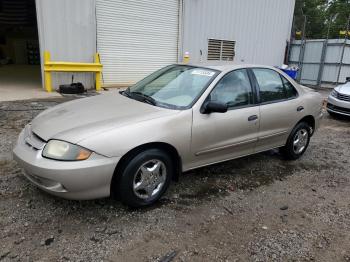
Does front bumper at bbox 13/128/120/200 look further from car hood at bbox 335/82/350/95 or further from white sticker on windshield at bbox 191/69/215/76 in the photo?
car hood at bbox 335/82/350/95

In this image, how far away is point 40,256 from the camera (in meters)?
2.69

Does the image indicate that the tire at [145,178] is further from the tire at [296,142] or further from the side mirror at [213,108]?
the tire at [296,142]

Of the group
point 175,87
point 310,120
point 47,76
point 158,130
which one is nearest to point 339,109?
point 310,120

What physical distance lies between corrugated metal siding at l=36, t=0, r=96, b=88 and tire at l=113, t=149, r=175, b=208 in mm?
7591

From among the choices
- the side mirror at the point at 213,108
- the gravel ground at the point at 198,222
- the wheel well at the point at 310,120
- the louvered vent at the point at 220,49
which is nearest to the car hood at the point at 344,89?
the wheel well at the point at 310,120

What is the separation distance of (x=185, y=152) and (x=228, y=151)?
29.9 inches

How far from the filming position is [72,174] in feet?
9.54

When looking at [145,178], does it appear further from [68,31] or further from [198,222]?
[68,31]

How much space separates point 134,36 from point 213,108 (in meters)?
8.64

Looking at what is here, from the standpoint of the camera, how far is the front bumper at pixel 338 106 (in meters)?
8.59

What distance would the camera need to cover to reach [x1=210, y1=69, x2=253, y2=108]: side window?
13.2ft

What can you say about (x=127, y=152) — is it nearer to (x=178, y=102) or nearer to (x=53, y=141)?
(x=53, y=141)

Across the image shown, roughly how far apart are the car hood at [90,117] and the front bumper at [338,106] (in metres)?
6.72

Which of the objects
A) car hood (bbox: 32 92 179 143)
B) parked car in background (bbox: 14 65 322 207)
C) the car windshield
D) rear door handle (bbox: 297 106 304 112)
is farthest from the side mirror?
rear door handle (bbox: 297 106 304 112)
